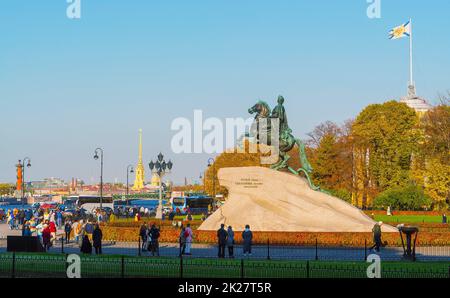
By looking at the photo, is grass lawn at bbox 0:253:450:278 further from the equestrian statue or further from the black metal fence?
the equestrian statue

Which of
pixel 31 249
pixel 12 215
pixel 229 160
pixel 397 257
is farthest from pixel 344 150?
pixel 31 249

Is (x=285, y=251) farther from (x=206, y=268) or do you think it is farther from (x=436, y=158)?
(x=436, y=158)

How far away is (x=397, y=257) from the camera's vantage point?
31.4m

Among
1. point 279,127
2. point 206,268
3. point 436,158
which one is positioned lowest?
point 206,268

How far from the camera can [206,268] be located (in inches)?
909

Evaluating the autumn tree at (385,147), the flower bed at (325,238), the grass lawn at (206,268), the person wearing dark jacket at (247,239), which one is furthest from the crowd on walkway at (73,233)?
the autumn tree at (385,147)

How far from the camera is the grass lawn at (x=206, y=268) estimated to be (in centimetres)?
2261

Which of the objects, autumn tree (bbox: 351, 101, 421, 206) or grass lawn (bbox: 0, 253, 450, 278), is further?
autumn tree (bbox: 351, 101, 421, 206)

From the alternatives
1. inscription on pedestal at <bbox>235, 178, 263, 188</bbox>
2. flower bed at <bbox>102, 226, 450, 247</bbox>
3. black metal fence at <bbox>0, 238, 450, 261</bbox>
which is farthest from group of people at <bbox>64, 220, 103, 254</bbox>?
inscription on pedestal at <bbox>235, 178, 263, 188</bbox>

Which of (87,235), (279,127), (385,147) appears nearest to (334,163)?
Answer: (385,147)

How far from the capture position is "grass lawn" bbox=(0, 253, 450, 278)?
890 inches

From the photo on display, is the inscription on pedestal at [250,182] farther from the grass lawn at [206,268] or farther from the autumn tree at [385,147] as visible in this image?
the autumn tree at [385,147]

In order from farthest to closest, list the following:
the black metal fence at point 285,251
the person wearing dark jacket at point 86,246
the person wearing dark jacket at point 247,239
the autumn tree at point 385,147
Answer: the autumn tree at point 385,147 < the person wearing dark jacket at point 247,239 < the black metal fence at point 285,251 < the person wearing dark jacket at point 86,246

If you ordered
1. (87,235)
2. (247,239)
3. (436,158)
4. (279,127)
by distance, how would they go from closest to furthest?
1. (87,235)
2. (247,239)
3. (279,127)
4. (436,158)
